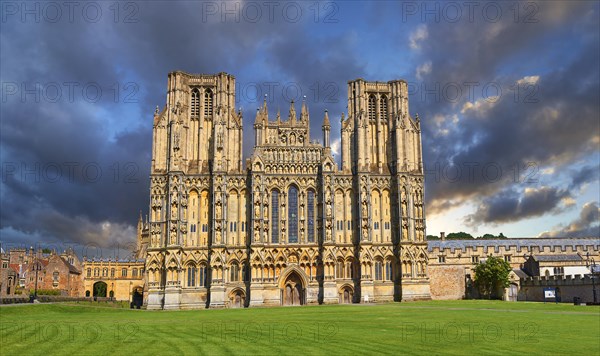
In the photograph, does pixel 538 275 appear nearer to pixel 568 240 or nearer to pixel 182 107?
pixel 568 240

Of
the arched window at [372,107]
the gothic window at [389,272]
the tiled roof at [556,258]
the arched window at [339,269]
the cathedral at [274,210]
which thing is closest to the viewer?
the cathedral at [274,210]

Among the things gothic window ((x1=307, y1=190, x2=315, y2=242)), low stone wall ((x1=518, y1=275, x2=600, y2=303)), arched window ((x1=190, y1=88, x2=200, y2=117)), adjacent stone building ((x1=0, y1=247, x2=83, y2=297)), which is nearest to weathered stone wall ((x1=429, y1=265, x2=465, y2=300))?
low stone wall ((x1=518, y1=275, x2=600, y2=303))

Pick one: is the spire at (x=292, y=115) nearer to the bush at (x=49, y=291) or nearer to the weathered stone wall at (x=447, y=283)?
the weathered stone wall at (x=447, y=283)

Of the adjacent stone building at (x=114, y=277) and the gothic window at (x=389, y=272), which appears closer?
the gothic window at (x=389, y=272)

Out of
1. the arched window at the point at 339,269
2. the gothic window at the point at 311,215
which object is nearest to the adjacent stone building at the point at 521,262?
the arched window at the point at 339,269

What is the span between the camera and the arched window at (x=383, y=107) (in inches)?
3681

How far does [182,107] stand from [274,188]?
64.8 ft

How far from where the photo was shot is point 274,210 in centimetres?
8606

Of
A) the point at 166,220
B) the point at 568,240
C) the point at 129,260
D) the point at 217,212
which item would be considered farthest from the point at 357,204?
the point at 129,260

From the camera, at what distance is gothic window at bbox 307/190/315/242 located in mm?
85812

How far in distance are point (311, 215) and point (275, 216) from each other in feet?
18.9

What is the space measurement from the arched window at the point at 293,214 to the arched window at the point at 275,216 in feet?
6.40

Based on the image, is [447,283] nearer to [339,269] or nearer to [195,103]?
[339,269]

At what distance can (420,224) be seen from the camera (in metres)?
87.0
